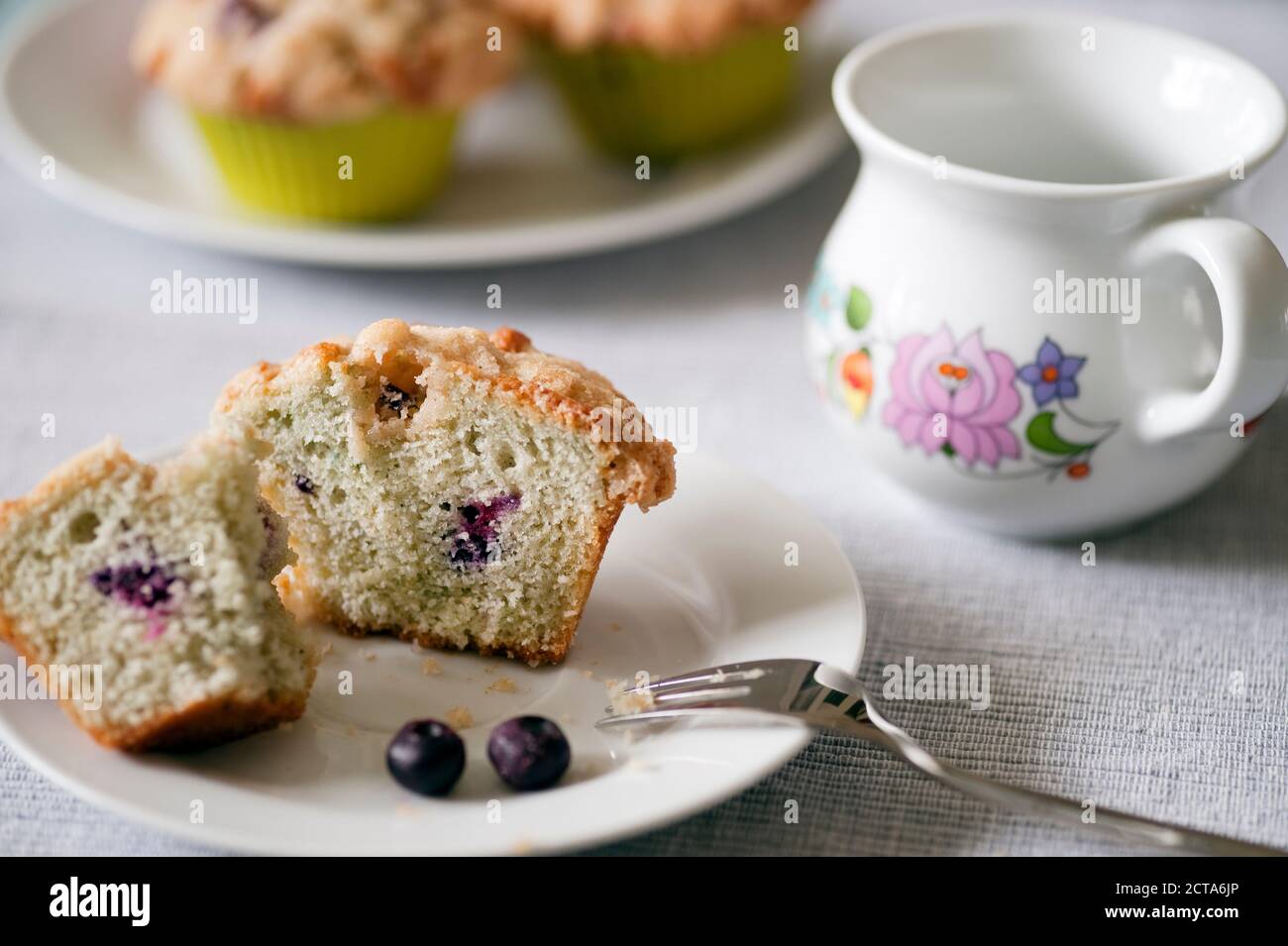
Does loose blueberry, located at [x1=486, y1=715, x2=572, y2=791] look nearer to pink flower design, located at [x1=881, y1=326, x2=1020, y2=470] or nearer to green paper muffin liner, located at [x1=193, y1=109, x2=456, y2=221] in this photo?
pink flower design, located at [x1=881, y1=326, x2=1020, y2=470]

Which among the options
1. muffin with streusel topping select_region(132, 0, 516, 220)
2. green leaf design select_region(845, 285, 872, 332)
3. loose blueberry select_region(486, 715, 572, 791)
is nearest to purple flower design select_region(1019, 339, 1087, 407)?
green leaf design select_region(845, 285, 872, 332)

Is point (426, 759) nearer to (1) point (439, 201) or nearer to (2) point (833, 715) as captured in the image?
(2) point (833, 715)

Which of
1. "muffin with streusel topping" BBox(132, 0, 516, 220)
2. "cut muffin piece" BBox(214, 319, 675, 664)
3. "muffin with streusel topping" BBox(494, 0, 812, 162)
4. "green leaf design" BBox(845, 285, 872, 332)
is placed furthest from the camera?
"muffin with streusel topping" BBox(494, 0, 812, 162)

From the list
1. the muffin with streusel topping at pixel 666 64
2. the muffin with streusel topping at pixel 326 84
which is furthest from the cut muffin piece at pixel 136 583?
the muffin with streusel topping at pixel 666 64

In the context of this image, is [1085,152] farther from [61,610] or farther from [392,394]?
[61,610]

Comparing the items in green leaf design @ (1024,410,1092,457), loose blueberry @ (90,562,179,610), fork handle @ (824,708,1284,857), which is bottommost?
fork handle @ (824,708,1284,857)
